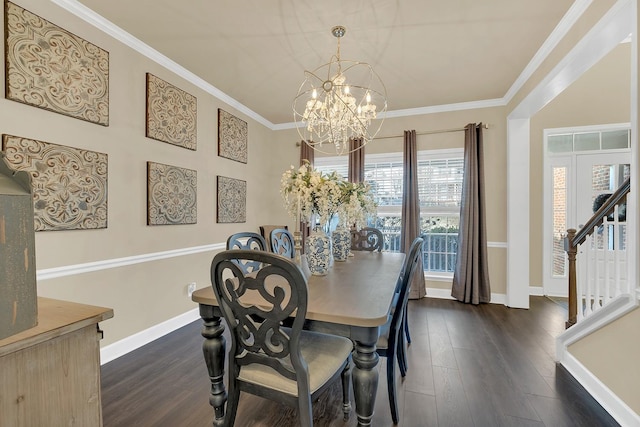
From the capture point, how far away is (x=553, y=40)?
2.40 metres

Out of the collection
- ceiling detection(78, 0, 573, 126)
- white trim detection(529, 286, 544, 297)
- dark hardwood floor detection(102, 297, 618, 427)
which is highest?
ceiling detection(78, 0, 573, 126)

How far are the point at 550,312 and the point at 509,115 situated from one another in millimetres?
2434

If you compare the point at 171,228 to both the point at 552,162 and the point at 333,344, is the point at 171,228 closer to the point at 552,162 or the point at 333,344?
the point at 333,344

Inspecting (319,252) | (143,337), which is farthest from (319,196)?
(143,337)

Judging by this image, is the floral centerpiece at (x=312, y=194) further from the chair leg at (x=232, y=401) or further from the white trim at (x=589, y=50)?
the white trim at (x=589, y=50)

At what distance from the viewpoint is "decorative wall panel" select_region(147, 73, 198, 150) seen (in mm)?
2645

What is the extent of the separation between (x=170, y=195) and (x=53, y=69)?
4.04 ft

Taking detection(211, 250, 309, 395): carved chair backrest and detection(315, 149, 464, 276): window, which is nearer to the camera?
detection(211, 250, 309, 395): carved chair backrest

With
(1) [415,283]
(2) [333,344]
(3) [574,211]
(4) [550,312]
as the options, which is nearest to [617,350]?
(2) [333,344]

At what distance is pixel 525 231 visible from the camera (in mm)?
3541

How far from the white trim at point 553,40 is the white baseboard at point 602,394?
249 centimetres

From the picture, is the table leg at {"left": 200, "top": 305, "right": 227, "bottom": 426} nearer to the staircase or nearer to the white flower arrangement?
the white flower arrangement

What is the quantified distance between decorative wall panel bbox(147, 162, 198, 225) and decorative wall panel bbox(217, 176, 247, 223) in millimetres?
411

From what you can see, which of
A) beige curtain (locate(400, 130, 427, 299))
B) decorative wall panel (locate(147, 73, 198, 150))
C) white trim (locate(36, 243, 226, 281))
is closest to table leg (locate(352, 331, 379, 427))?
white trim (locate(36, 243, 226, 281))
